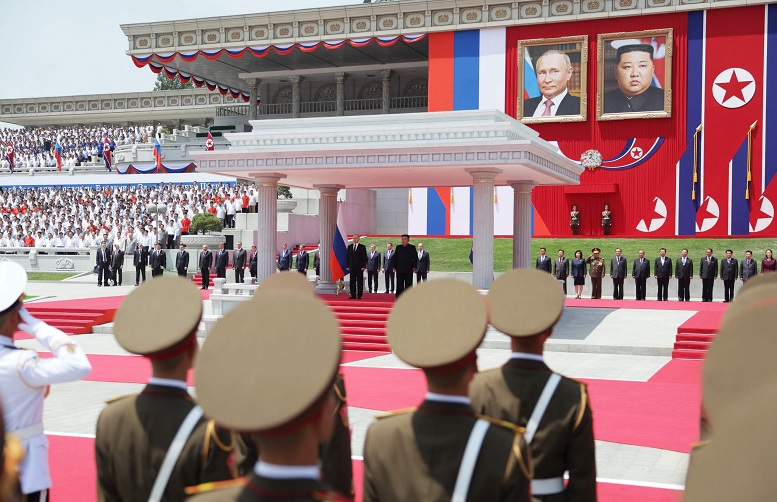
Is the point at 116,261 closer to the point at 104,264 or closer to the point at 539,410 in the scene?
the point at 104,264

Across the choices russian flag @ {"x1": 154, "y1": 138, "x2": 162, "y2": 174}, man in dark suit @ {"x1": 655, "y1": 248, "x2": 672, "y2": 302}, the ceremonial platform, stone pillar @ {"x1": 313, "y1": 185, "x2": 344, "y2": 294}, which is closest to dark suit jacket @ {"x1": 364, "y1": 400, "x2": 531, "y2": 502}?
the ceremonial platform

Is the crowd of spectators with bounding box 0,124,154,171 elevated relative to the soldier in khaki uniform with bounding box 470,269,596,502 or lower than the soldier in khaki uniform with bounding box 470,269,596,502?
elevated

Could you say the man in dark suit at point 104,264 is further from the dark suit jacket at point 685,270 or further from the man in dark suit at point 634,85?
the man in dark suit at point 634,85

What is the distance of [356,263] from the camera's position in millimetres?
20078

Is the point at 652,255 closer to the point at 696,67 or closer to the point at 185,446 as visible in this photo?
the point at 696,67

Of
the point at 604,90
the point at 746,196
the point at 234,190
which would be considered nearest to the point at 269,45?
the point at 234,190

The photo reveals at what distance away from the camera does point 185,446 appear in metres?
2.83

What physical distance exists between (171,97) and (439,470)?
59.7 m

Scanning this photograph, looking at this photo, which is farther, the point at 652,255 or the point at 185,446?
the point at 652,255

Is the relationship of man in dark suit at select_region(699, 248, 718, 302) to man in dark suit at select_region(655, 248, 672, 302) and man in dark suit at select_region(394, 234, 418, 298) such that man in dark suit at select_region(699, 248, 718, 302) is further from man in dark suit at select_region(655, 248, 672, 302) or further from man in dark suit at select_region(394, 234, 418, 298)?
man in dark suit at select_region(394, 234, 418, 298)

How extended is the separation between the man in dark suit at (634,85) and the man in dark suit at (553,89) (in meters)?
1.52

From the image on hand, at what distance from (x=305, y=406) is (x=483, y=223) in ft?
53.8

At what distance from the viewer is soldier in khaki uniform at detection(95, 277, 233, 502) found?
2.81 metres

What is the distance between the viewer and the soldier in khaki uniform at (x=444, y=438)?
2.49 m
